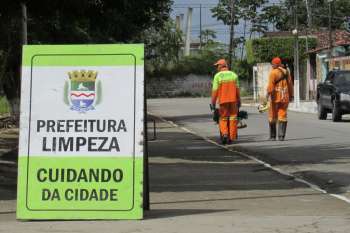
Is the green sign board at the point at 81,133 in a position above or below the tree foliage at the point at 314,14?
below

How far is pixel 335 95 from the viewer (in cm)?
2677

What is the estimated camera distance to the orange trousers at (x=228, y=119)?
17078 mm

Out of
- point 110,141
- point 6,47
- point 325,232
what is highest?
point 6,47

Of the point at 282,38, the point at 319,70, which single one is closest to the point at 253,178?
the point at 319,70

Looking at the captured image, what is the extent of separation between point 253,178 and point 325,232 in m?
4.43

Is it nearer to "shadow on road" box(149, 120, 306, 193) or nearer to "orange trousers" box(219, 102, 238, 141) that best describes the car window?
"orange trousers" box(219, 102, 238, 141)

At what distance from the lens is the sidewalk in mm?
7574

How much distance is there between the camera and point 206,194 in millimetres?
10078

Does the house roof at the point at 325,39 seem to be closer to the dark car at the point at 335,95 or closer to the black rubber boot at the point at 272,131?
the dark car at the point at 335,95

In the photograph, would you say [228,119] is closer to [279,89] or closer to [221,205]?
[279,89]

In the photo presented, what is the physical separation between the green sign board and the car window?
20.3m

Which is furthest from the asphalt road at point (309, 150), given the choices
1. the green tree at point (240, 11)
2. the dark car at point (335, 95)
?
the green tree at point (240, 11)

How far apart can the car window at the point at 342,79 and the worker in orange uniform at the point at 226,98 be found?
10.9 meters

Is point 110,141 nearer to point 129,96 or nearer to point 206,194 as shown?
point 129,96
